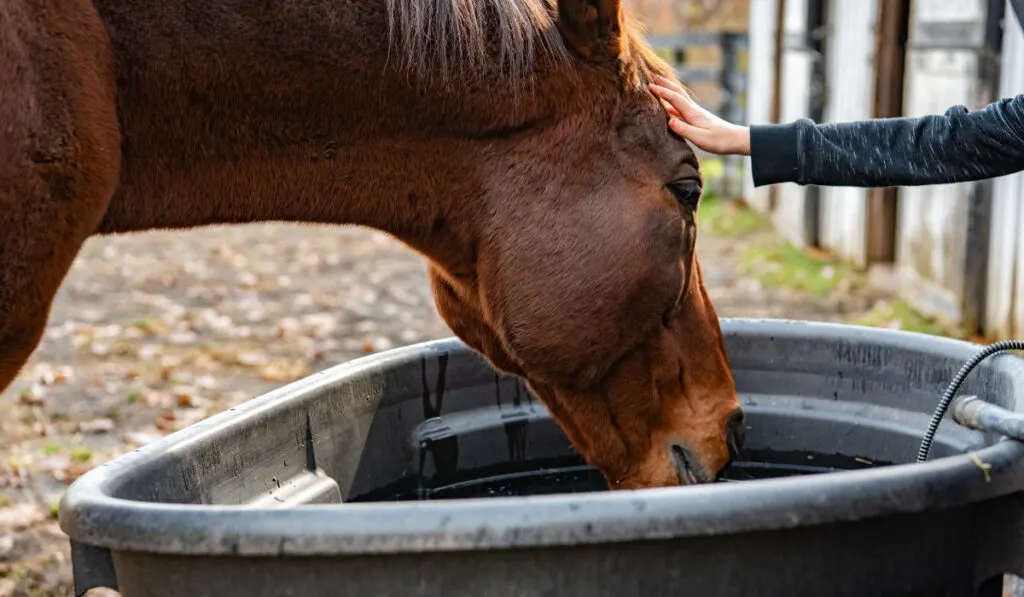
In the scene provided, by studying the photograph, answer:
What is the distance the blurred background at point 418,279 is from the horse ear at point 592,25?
2247 mm

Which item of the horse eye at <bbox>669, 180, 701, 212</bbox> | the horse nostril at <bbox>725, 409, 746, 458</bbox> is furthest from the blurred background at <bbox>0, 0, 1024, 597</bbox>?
the horse eye at <bbox>669, 180, 701, 212</bbox>

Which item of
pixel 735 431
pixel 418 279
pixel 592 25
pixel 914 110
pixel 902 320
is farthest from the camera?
pixel 418 279

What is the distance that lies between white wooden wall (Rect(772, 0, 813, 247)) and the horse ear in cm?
650

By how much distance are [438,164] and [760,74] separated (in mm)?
8797

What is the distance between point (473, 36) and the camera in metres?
2.12

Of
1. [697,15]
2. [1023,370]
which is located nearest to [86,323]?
[1023,370]

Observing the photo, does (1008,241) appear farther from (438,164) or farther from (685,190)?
(438,164)

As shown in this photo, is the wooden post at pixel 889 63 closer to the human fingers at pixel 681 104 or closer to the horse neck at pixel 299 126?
the human fingers at pixel 681 104

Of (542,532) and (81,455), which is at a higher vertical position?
(542,532)

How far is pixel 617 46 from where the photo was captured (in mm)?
2254

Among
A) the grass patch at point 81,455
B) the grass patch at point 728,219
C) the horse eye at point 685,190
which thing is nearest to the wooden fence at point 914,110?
the grass patch at point 728,219

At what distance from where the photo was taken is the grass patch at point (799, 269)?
7281mm

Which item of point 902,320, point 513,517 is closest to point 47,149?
point 513,517

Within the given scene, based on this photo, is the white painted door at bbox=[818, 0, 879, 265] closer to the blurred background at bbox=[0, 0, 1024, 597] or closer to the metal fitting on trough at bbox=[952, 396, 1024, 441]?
the blurred background at bbox=[0, 0, 1024, 597]
